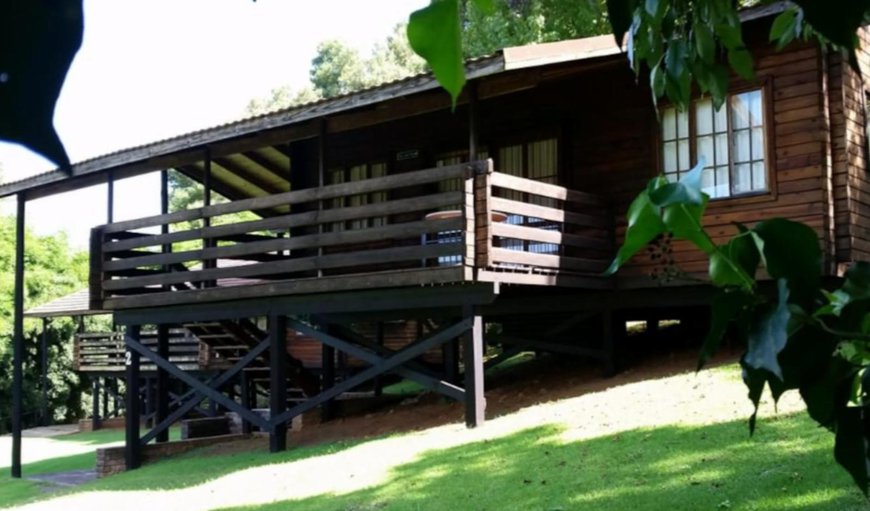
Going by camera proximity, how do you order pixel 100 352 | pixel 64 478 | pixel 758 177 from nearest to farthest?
1. pixel 758 177
2. pixel 64 478
3. pixel 100 352

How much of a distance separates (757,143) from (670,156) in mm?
1154

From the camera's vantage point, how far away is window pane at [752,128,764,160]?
11.2 m

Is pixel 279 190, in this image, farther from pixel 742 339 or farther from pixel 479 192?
pixel 742 339

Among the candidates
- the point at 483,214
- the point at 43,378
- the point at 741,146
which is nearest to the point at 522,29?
the point at 741,146

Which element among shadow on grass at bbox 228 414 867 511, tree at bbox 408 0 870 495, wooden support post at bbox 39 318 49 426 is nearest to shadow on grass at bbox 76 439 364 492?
shadow on grass at bbox 228 414 867 511

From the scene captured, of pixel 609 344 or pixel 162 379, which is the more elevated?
pixel 609 344

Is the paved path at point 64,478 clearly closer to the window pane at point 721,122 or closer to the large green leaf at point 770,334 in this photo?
the window pane at point 721,122

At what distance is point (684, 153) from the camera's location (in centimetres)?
1186

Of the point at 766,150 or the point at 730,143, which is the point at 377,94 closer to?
the point at 730,143

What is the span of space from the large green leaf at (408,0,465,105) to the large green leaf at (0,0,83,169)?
1.23 feet

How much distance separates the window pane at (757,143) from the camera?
36.9 ft

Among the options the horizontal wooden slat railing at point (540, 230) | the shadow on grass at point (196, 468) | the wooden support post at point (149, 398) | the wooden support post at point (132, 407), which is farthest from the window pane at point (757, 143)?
the wooden support post at point (149, 398)

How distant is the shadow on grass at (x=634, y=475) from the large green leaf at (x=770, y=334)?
5.13 m

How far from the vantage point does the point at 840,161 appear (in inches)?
434
